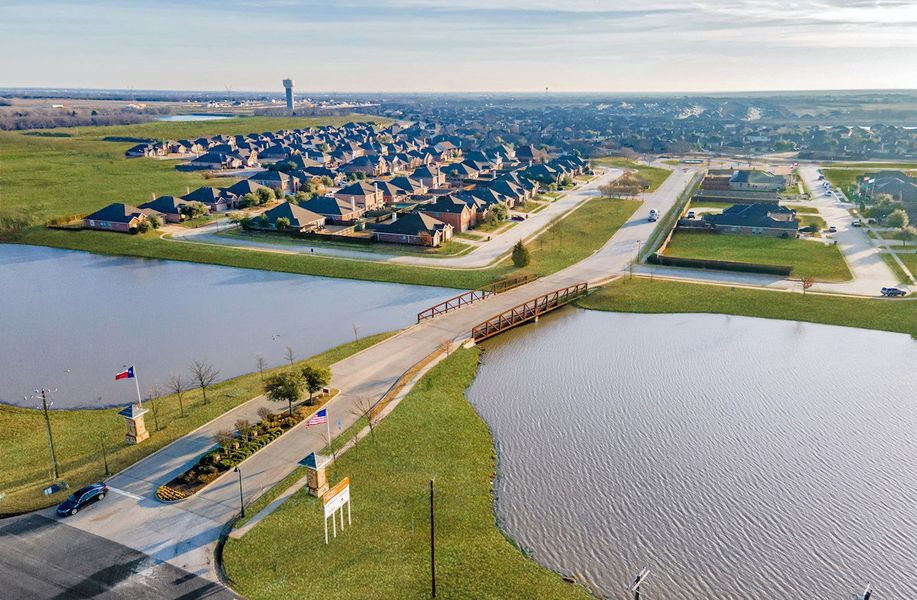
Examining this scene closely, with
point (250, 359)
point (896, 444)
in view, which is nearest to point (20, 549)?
point (250, 359)

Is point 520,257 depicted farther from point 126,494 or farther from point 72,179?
point 72,179

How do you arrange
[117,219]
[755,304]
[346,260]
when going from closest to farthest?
[755,304] < [346,260] < [117,219]

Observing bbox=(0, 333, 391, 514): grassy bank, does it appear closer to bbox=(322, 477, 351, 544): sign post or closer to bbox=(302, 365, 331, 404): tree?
bbox=(302, 365, 331, 404): tree

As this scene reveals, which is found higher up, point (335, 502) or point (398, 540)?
point (335, 502)

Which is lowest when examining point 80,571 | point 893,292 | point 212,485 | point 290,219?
point 80,571

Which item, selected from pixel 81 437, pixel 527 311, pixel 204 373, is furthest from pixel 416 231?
pixel 81 437

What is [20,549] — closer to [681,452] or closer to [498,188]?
[681,452]

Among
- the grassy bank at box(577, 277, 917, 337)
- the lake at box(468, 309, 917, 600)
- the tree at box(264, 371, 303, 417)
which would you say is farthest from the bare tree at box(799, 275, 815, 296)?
the tree at box(264, 371, 303, 417)

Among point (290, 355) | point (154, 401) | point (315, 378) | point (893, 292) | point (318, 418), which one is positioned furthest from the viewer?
point (893, 292)
